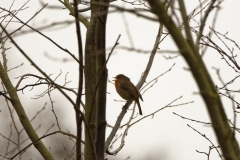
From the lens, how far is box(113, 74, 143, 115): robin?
634 cm

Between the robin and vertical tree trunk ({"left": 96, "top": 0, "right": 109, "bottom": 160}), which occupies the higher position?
the robin

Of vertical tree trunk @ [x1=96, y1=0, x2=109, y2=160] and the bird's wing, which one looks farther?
the bird's wing

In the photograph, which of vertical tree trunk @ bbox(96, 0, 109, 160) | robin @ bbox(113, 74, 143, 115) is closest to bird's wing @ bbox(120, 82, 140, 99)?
robin @ bbox(113, 74, 143, 115)

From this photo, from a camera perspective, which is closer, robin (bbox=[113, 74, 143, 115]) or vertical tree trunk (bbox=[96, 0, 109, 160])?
vertical tree trunk (bbox=[96, 0, 109, 160])

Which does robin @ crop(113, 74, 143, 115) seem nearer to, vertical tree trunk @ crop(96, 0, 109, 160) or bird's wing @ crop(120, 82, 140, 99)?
bird's wing @ crop(120, 82, 140, 99)

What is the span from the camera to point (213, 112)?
1396 mm

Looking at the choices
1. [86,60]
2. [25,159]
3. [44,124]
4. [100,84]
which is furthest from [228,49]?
[44,124]

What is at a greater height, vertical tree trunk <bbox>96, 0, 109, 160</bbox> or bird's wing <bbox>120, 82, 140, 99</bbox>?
bird's wing <bbox>120, 82, 140, 99</bbox>

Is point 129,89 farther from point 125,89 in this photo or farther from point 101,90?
point 101,90

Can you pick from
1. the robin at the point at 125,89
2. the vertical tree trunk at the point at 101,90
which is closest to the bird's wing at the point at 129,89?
the robin at the point at 125,89

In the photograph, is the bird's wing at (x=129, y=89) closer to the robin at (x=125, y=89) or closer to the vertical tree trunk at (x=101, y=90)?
the robin at (x=125, y=89)

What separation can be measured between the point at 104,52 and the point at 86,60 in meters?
1.12

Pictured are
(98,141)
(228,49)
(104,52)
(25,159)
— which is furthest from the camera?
(25,159)

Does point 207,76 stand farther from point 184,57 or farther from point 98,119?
point 98,119
